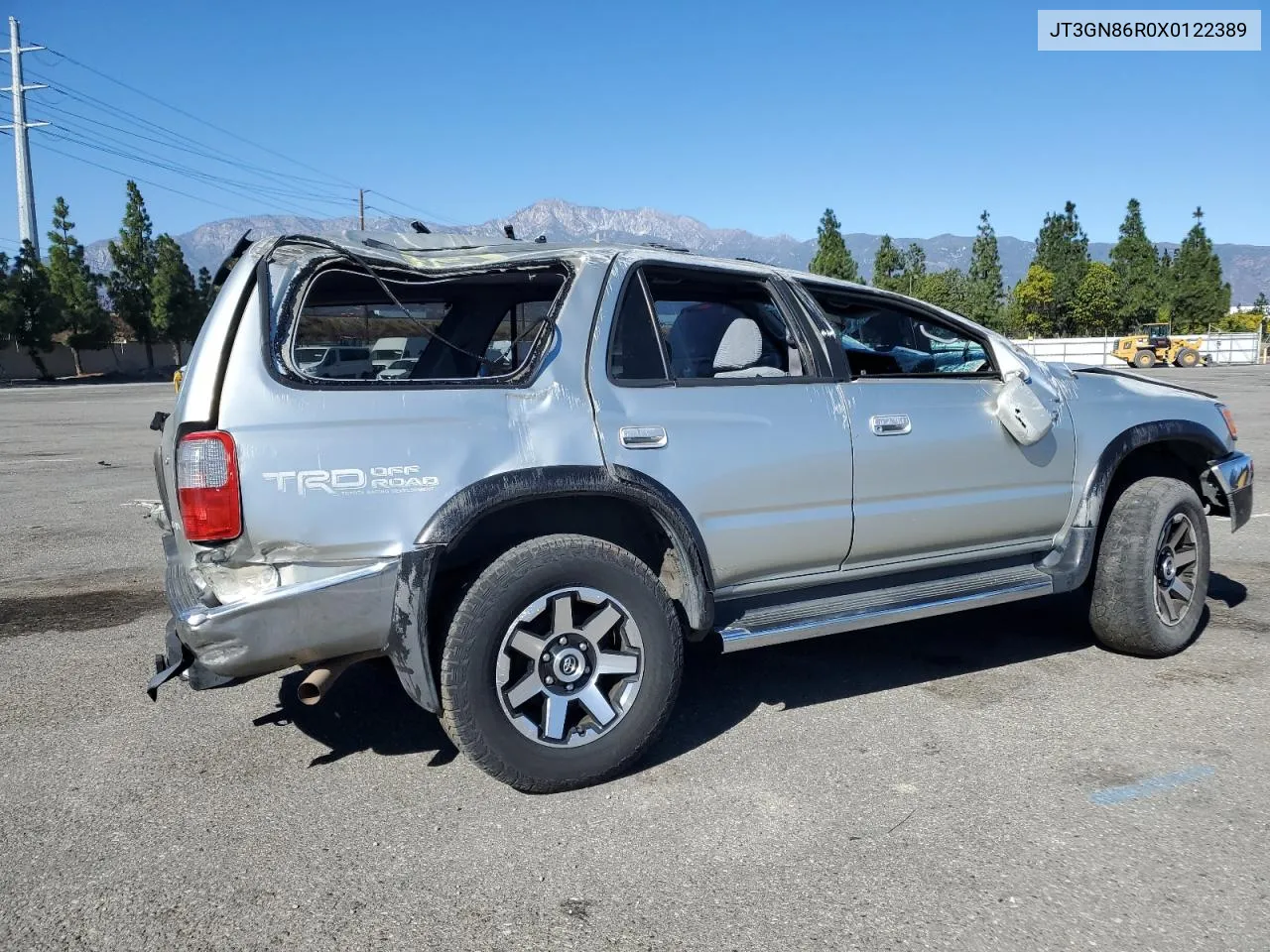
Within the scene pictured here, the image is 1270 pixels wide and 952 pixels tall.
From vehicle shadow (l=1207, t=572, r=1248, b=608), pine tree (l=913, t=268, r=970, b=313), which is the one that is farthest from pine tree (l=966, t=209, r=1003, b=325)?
vehicle shadow (l=1207, t=572, r=1248, b=608)

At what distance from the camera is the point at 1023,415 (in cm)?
425

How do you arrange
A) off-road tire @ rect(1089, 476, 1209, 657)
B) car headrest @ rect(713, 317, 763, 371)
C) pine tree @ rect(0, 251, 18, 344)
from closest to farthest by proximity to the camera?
car headrest @ rect(713, 317, 763, 371) < off-road tire @ rect(1089, 476, 1209, 657) < pine tree @ rect(0, 251, 18, 344)

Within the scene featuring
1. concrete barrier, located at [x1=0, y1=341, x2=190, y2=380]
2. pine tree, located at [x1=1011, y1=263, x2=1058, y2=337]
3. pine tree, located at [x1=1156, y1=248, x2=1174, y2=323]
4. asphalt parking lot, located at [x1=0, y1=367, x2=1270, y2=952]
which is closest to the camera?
asphalt parking lot, located at [x1=0, y1=367, x2=1270, y2=952]

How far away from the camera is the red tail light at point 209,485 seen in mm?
3010

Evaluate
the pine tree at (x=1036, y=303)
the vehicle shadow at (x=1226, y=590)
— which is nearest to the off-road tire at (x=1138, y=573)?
the vehicle shadow at (x=1226, y=590)

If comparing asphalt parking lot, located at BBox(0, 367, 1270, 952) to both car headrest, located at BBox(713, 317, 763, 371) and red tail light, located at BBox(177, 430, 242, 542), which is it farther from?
car headrest, located at BBox(713, 317, 763, 371)

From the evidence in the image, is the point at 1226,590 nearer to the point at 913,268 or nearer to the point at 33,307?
the point at 33,307

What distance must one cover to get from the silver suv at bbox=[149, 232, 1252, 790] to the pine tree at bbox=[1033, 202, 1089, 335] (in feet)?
223

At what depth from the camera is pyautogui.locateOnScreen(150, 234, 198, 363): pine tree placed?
6081 centimetres

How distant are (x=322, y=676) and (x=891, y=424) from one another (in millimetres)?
2293

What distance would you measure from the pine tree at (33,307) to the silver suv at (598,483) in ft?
194

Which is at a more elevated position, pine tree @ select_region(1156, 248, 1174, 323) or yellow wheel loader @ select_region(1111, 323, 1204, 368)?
pine tree @ select_region(1156, 248, 1174, 323)

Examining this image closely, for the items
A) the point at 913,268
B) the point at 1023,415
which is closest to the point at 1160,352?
the point at 913,268

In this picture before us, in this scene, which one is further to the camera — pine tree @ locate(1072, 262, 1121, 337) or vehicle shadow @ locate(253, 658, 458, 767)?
pine tree @ locate(1072, 262, 1121, 337)
